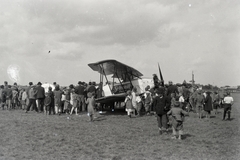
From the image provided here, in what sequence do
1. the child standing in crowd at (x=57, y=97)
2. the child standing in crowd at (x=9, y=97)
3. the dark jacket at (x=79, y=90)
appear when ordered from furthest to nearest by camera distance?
the child standing in crowd at (x=9, y=97) → the dark jacket at (x=79, y=90) → the child standing in crowd at (x=57, y=97)

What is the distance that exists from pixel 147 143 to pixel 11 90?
12.5 metres

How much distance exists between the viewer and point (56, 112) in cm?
1355

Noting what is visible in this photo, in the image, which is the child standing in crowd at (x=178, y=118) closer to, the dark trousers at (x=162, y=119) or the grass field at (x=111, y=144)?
the grass field at (x=111, y=144)

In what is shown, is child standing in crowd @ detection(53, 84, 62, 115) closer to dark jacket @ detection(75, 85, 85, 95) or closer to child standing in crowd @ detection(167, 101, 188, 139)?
dark jacket @ detection(75, 85, 85, 95)

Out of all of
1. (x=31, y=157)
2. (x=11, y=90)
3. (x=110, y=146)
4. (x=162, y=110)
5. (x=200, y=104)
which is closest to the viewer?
(x=31, y=157)

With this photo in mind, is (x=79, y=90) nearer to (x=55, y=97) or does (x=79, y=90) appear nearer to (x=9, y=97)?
(x=55, y=97)

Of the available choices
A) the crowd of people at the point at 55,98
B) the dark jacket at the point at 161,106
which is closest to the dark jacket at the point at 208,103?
the dark jacket at the point at 161,106

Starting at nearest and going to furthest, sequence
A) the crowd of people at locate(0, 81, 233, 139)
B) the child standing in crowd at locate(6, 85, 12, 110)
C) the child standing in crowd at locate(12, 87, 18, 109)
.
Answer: the crowd of people at locate(0, 81, 233, 139)
the child standing in crowd at locate(6, 85, 12, 110)
the child standing in crowd at locate(12, 87, 18, 109)

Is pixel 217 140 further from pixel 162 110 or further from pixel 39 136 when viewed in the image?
pixel 39 136

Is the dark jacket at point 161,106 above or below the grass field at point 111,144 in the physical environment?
above

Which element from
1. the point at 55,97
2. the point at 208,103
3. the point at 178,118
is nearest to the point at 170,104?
the point at 178,118

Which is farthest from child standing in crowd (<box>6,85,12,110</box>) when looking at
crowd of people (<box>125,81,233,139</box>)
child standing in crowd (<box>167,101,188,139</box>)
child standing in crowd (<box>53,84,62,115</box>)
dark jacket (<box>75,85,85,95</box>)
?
child standing in crowd (<box>167,101,188,139</box>)

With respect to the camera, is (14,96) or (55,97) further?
(14,96)

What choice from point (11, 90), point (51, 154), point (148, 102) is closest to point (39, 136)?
point (51, 154)
